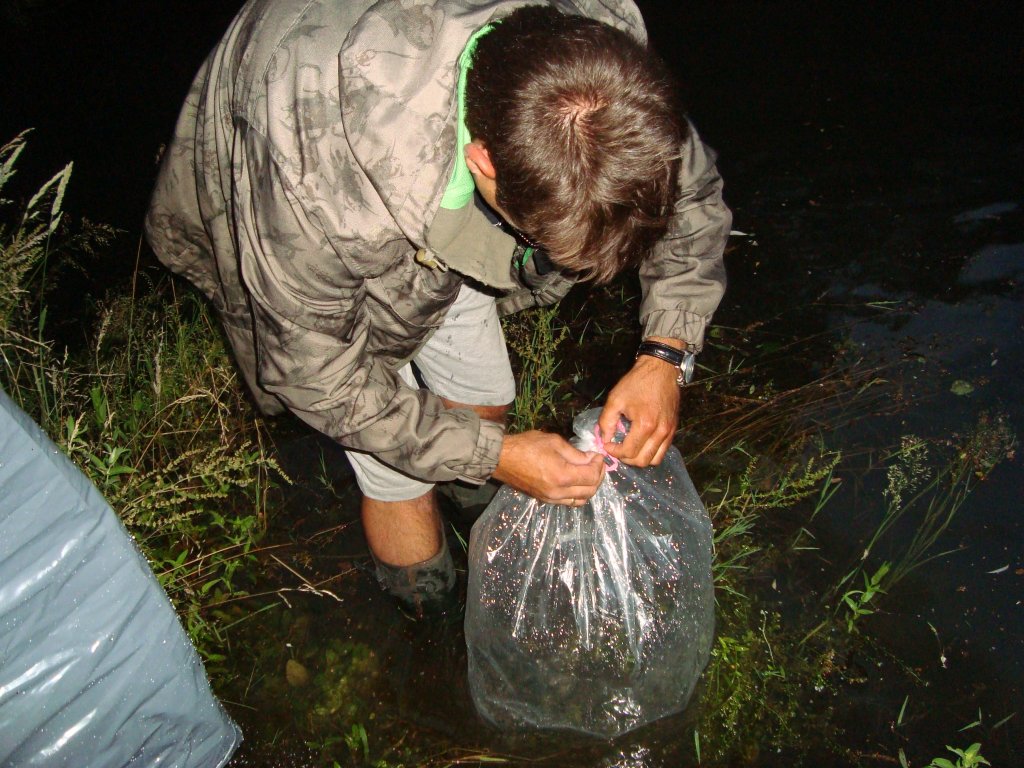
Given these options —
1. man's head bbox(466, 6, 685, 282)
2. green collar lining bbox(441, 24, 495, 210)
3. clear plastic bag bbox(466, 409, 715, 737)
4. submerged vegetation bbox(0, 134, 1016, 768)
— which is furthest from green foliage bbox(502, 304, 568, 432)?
man's head bbox(466, 6, 685, 282)

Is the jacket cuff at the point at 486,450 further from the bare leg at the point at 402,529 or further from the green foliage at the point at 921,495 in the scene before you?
the green foliage at the point at 921,495

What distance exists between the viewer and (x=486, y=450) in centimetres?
155

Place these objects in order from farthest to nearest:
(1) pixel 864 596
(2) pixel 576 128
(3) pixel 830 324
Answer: (3) pixel 830 324 → (1) pixel 864 596 → (2) pixel 576 128

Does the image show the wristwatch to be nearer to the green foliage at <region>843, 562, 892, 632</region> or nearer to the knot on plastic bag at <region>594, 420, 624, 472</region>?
the knot on plastic bag at <region>594, 420, 624, 472</region>

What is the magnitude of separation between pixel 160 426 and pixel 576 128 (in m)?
1.85

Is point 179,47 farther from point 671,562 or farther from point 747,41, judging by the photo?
point 671,562

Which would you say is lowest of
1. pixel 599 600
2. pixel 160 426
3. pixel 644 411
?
pixel 599 600

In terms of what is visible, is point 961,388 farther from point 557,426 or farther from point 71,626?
point 71,626

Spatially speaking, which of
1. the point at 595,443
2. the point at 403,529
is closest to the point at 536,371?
the point at 403,529

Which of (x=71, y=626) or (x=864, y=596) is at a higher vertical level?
(x=71, y=626)

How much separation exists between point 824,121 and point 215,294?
349 cm

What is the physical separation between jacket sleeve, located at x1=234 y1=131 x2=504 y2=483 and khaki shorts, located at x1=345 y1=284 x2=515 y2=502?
192 mm

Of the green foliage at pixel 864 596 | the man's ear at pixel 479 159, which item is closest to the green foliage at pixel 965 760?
the green foliage at pixel 864 596

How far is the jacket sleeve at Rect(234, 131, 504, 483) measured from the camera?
1.25m
